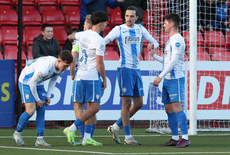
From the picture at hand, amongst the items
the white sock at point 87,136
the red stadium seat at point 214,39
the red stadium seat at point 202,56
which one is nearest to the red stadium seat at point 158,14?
the red stadium seat at point 202,56

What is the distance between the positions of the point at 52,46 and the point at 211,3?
4.19 metres

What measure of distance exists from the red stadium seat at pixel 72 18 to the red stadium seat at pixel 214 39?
10.8 ft

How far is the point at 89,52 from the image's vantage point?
23.3 feet

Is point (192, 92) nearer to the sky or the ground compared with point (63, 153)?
nearer to the sky

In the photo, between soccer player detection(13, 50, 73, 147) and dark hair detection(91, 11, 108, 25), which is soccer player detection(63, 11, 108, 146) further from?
soccer player detection(13, 50, 73, 147)

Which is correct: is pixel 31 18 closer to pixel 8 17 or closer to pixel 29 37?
pixel 8 17

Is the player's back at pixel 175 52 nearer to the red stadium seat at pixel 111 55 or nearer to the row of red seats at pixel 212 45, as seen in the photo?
the red stadium seat at pixel 111 55

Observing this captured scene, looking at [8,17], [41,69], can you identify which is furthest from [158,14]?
[41,69]

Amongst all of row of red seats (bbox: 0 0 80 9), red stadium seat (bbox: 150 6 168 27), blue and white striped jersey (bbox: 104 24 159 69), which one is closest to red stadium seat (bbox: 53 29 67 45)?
row of red seats (bbox: 0 0 80 9)

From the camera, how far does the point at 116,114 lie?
10.3 metres

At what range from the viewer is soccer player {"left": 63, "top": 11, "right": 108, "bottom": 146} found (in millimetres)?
6945

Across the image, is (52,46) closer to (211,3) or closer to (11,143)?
(11,143)

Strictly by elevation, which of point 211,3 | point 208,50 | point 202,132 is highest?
point 211,3

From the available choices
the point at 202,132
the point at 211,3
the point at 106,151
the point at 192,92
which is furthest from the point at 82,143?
the point at 211,3
